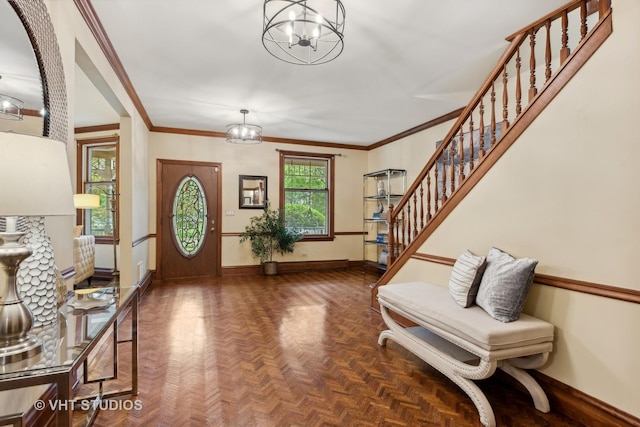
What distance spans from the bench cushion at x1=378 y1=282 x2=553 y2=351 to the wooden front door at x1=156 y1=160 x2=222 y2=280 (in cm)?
425

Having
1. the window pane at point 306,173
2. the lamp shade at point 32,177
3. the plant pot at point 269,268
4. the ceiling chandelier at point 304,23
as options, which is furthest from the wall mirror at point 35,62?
the window pane at point 306,173

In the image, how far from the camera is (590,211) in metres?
1.91

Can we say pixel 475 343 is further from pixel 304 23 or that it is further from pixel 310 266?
pixel 310 266

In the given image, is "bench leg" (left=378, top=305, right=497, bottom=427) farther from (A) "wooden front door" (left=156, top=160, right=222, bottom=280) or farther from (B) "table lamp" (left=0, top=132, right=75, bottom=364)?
(A) "wooden front door" (left=156, top=160, right=222, bottom=280)

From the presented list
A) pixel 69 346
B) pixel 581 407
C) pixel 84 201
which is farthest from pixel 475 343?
pixel 84 201

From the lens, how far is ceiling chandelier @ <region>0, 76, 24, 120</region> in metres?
1.37

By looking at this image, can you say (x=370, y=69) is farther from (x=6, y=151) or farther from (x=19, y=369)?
(x=19, y=369)

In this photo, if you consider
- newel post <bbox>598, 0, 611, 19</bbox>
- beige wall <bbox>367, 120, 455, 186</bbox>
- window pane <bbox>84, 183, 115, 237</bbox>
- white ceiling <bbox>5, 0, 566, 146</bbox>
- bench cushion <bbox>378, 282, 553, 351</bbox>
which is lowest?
bench cushion <bbox>378, 282, 553, 351</bbox>

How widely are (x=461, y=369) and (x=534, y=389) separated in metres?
0.48

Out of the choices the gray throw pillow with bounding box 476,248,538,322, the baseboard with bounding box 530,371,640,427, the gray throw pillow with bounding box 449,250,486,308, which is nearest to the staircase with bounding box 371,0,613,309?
the gray throw pillow with bounding box 449,250,486,308

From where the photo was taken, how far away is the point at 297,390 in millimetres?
2193

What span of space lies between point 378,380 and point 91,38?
11.3 ft

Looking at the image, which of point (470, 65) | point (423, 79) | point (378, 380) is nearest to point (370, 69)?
point (423, 79)

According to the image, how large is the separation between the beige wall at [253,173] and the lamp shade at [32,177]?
4777mm
